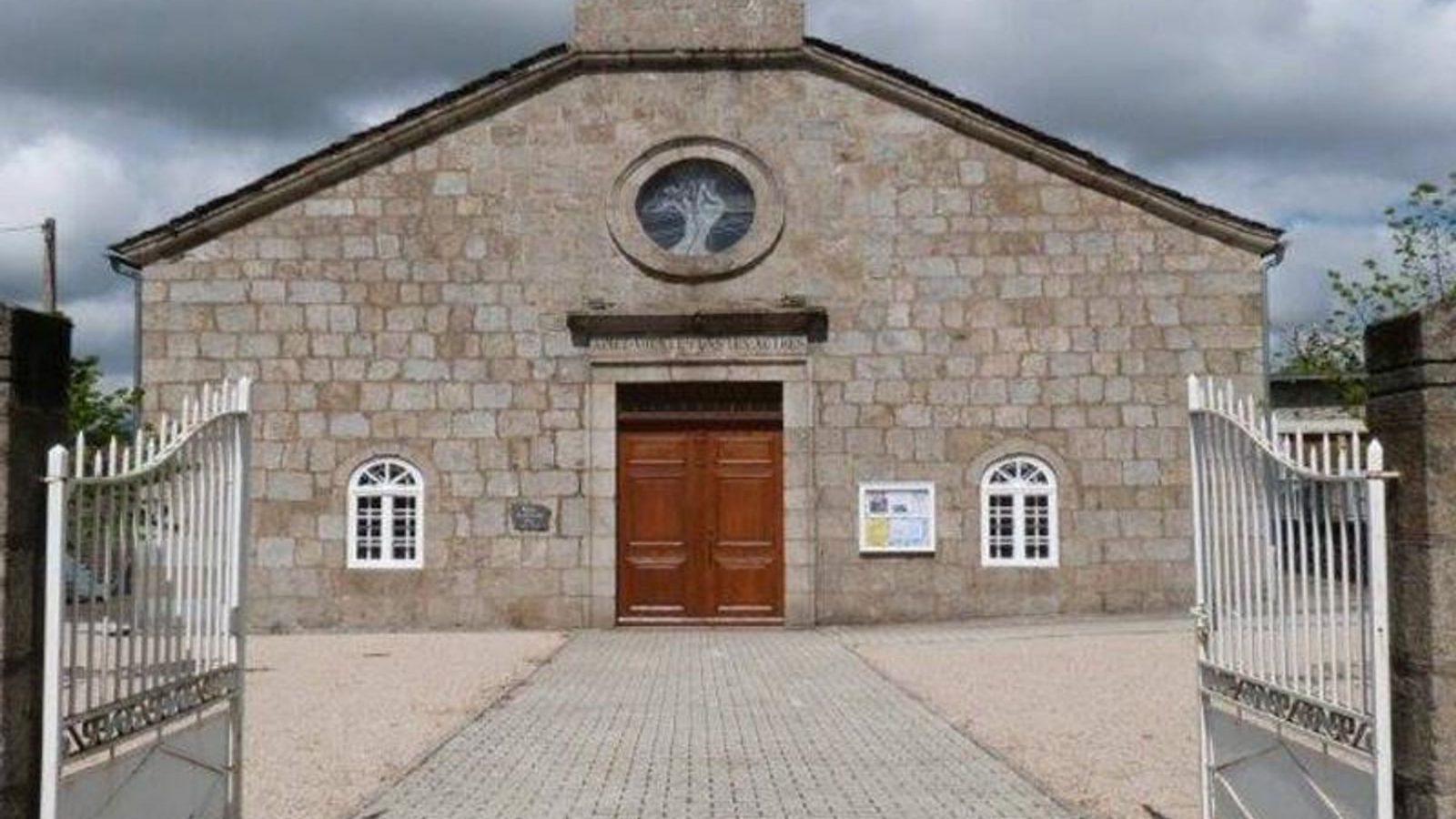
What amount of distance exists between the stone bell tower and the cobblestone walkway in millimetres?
8029

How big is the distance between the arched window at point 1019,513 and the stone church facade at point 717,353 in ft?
0.13

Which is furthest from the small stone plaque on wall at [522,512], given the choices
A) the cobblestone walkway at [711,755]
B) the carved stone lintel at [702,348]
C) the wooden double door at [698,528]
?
the cobblestone walkway at [711,755]

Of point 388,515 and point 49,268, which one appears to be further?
point 49,268

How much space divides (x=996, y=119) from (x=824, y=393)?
381 cm

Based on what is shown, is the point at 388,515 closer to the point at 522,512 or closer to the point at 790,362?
the point at 522,512

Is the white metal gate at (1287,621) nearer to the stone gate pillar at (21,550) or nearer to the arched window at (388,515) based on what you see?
the stone gate pillar at (21,550)

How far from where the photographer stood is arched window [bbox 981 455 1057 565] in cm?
1914

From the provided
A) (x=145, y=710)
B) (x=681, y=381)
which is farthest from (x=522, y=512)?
(x=145, y=710)

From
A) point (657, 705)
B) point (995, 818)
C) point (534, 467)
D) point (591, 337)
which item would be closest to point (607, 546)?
point (534, 467)

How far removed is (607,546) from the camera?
19203 mm

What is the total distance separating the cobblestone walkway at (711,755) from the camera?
863 centimetres

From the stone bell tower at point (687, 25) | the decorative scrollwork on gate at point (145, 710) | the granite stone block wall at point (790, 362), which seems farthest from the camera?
the stone bell tower at point (687, 25)

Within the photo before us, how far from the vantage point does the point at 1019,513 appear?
1919 centimetres

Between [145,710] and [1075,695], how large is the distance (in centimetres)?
847
